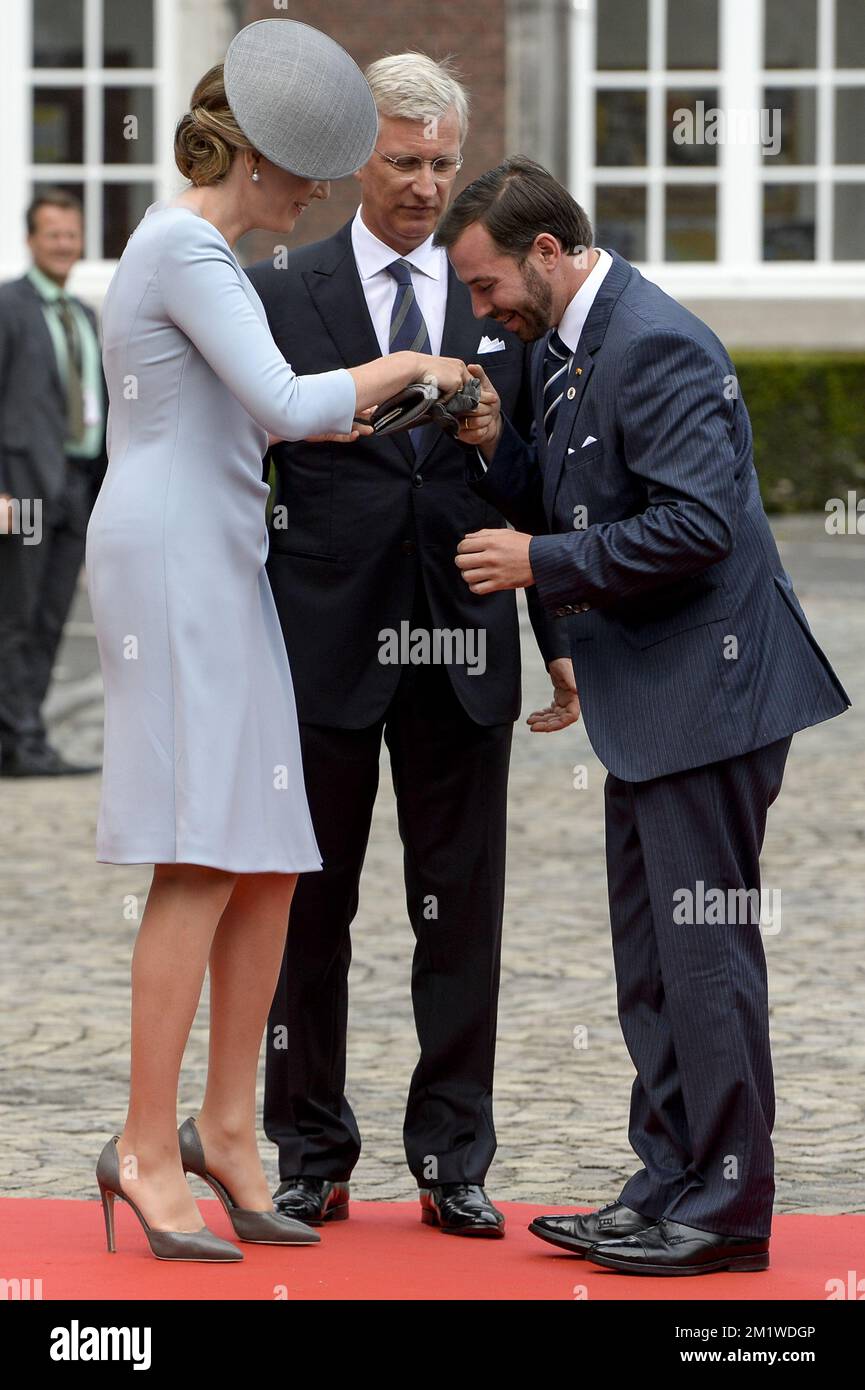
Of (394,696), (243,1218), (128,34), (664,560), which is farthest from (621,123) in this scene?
(243,1218)

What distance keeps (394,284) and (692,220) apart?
15.1 m

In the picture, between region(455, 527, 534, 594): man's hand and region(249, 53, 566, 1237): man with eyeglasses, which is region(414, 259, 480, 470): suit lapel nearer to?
region(249, 53, 566, 1237): man with eyeglasses

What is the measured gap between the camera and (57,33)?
720 inches

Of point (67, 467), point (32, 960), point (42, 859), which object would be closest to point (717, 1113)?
point (32, 960)

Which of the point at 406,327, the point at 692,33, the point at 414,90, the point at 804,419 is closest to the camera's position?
the point at 414,90

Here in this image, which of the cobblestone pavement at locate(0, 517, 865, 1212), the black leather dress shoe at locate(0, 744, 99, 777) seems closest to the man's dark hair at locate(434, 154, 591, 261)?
the cobblestone pavement at locate(0, 517, 865, 1212)

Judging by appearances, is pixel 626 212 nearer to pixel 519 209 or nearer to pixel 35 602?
pixel 35 602

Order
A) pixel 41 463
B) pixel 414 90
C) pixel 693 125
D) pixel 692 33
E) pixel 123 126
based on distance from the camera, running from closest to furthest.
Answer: pixel 414 90 < pixel 41 463 < pixel 123 126 < pixel 693 125 < pixel 692 33

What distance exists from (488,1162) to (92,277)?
14685mm

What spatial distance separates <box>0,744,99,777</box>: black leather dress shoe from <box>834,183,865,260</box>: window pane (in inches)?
430

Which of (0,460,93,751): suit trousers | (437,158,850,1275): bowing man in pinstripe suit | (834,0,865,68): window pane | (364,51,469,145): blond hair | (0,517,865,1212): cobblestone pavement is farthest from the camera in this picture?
(834,0,865,68): window pane

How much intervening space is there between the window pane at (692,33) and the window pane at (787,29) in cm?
45

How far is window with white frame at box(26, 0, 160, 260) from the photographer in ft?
59.8

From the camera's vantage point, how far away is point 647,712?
12.7ft
